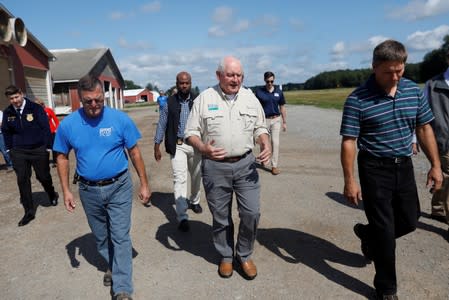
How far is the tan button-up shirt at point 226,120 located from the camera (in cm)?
345

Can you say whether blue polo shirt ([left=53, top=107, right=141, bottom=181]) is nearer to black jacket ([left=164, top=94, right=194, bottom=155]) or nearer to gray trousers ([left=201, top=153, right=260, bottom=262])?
gray trousers ([left=201, top=153, right=260, bottom=262])

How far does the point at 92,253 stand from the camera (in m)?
4.39

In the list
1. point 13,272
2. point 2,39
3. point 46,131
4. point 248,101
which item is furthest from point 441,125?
point 2,39

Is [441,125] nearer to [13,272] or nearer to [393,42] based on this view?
[393,42]

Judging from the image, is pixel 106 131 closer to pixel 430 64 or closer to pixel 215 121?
pixel 215 121

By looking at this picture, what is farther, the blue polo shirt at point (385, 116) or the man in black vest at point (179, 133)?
the man in black vest at point (179, 133)

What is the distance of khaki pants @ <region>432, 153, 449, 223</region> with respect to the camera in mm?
4402

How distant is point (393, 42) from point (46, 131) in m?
4.98

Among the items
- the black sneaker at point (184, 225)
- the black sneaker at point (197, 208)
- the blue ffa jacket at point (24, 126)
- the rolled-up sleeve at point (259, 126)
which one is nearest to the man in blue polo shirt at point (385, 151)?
the rolled-up sleeve at point (259, 126)

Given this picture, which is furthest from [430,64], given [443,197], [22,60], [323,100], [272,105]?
[443,197]

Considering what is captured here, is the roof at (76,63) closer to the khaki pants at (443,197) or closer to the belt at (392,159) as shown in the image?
the khaki pants at (443,197)

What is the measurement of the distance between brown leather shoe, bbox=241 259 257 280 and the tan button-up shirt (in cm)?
111

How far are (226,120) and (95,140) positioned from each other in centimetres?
116

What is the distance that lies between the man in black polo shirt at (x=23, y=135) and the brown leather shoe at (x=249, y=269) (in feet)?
11.5
